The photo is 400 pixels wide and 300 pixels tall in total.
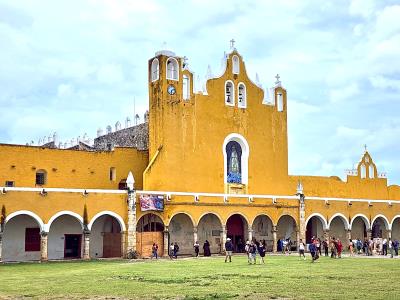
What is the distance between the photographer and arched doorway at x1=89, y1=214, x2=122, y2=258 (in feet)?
120

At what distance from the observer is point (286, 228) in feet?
145

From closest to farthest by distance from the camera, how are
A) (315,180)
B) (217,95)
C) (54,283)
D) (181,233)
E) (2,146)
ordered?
(54,283), (2,146), (181,233), (217,95), (315,180)

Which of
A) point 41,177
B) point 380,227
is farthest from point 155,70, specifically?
point 380,227

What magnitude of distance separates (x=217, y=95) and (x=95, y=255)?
1366 centimetres

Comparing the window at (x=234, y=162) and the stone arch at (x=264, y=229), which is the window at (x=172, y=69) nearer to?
the window at (x=234, y=162)

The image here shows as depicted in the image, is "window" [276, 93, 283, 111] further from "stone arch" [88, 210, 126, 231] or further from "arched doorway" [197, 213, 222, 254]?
"stone arch" [88, 210, 126, 231]

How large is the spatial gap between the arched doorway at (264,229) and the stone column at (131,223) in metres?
10.2

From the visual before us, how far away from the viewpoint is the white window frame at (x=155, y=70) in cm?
4006

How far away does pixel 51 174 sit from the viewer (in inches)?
1475

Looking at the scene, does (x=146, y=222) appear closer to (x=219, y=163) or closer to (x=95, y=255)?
(x=95, y=255)

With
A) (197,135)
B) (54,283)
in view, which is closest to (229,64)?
(197,135)

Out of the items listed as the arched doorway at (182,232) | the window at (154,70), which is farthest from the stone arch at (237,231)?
the window at (154,70)

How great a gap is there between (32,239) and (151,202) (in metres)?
7.18

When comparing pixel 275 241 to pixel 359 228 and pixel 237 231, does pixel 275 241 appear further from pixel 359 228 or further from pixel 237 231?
pixel 359 228
